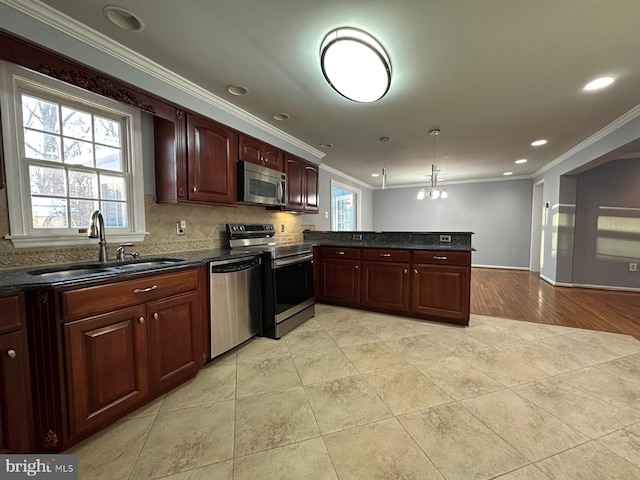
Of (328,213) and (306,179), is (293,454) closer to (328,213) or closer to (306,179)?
(306,179)

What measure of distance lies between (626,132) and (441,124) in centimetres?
206

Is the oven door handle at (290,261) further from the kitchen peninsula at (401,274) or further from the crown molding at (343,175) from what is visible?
the crown molding at (343,175)

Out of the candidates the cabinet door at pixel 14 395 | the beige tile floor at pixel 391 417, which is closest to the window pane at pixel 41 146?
the cabinet door at pixel 14 395

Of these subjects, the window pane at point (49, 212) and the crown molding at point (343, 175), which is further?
the crown molding at point (343, 175)

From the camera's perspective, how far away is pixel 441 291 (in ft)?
9.87

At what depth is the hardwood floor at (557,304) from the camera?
10.2ft

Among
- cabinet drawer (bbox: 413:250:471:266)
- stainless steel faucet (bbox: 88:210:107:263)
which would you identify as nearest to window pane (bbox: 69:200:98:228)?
stainless steel faucet (bbox: 88:210:107:263)

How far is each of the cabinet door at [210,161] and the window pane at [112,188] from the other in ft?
1.61

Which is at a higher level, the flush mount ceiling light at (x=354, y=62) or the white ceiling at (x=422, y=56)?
the white ceiling at (x=422, y=56)

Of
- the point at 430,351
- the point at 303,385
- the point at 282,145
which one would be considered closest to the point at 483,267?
the point at 430,351

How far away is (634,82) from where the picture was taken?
2219mm

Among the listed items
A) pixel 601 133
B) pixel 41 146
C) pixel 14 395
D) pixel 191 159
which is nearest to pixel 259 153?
pixel 191 159

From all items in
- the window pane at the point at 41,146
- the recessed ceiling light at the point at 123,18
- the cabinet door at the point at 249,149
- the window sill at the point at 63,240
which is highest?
the recessed ceiling light at the point at 123,18

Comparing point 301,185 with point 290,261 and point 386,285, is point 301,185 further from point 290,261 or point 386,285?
point 386,285
